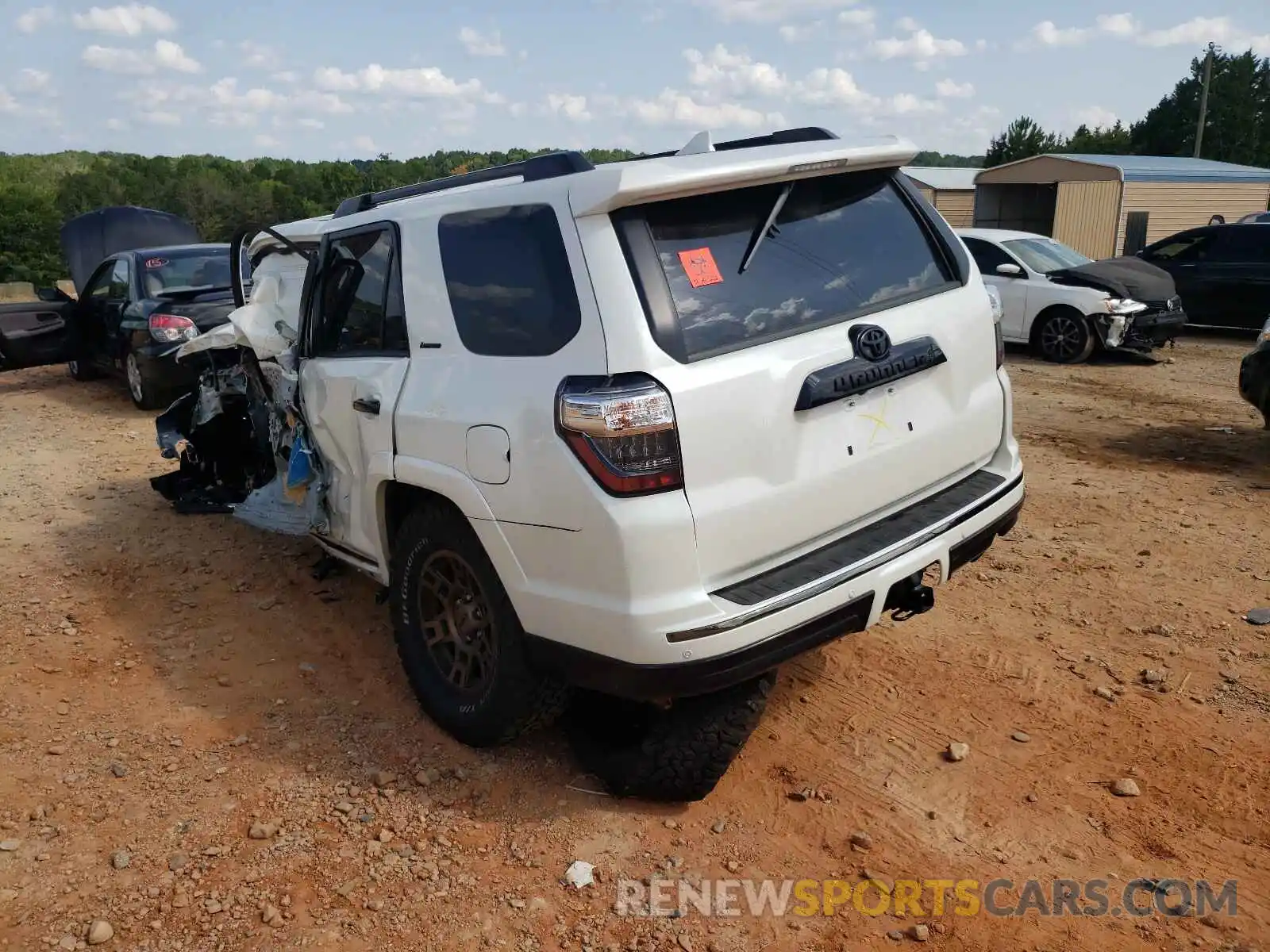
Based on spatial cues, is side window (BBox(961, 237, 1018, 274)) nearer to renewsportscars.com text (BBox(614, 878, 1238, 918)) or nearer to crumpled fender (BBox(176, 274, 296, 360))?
crumpled fender (BBox(176, 274, 296, 360))

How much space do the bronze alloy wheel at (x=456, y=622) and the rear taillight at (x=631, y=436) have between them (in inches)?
31.7

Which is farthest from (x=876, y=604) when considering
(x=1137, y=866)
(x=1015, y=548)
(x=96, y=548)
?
(x=96, y=548)

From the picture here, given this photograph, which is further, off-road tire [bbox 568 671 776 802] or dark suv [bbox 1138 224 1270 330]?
dark suv [bbox 1138 224 1270 330]

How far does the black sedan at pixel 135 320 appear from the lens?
9.80 meters

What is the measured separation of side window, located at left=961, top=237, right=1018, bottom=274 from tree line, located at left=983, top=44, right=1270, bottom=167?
58.0m

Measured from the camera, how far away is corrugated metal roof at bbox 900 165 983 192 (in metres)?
29.7

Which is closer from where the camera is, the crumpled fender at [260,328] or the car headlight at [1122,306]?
the crumpled fender at [260,328]

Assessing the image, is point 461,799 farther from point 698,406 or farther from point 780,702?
point 698,406

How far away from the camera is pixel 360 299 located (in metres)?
4.01

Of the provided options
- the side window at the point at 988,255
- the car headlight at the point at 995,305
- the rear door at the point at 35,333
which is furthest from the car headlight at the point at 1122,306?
the rear door at the point at 35,333

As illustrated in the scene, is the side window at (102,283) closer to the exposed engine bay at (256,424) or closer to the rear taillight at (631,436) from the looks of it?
the exposed engine bay at (256,424)

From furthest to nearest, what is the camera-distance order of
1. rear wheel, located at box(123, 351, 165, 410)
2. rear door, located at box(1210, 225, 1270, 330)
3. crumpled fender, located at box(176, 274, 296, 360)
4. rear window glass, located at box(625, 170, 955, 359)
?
rear door, located at box(1210, 225, 1270, 330)
rear wheel, located at box(123, 351, 165, 410)
crumpled fender, located at box(176, 274, 296, 360)
rear window glass, located at box(625, 170, 955, 359)

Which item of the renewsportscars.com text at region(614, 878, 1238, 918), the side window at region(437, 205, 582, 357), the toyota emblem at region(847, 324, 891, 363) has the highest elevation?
the side window at region(437, 205, 582, 357)

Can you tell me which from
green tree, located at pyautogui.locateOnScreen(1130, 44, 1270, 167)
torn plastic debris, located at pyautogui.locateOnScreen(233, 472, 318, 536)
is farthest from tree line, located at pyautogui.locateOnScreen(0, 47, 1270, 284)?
torn plastic debris, located at pyautogui.locateOnScreen(233, 472, 318, 536)
